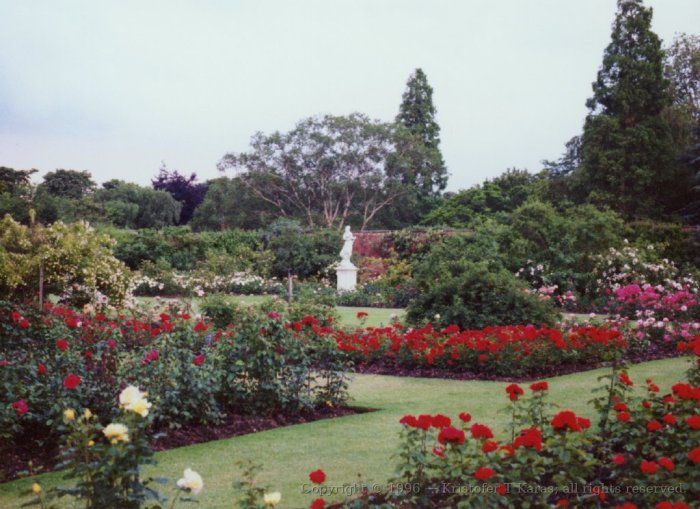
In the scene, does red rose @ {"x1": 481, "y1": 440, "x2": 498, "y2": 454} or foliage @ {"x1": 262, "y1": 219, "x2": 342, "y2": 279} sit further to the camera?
foliage @ {"x1": 262, "y1": 219, "x2": 342, "y2": 279}

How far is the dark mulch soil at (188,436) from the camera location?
177 inches

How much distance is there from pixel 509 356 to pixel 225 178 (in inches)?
1217

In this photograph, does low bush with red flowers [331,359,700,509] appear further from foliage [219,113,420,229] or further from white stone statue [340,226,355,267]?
foliage [219,113,420,229]

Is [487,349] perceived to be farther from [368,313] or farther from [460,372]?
[368,313]

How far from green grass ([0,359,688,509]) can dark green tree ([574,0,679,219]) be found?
18.2m

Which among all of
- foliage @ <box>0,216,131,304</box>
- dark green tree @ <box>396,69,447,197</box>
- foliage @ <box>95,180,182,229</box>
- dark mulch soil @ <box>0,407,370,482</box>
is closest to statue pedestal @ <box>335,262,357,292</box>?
foliage @ <box>0,216,131,304</box>

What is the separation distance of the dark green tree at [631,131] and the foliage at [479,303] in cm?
1590

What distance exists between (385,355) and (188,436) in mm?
3574

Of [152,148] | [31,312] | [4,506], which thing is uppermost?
[152,148]

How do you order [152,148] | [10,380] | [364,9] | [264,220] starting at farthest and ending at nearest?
[264,220]
[152,148]
[364,9]
[10,380]

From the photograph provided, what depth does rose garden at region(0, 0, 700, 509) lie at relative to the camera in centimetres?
317

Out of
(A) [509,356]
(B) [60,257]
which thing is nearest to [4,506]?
(A) [509,356]

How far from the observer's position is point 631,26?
24938 mm

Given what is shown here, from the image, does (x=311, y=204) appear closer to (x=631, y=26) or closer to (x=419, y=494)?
(x=631, y=26)
